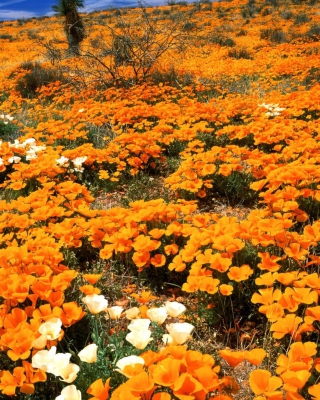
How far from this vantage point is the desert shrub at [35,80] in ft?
34.9

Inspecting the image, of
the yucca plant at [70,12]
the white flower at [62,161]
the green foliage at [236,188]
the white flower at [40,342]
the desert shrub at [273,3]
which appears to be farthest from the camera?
the desert shrub at [273,3]

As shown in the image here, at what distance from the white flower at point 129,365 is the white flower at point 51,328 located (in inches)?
13.9

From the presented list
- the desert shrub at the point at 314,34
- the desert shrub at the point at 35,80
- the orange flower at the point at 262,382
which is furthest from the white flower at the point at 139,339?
the desert shrub at the point at 314,34

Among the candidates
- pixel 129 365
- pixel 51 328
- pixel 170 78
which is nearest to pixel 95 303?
pixel 51 328

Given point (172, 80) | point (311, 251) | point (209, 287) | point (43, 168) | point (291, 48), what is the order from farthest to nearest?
point (291, 48)
point (172, 80)
point (43, 168)
point (311, 251)
point (209, 287)

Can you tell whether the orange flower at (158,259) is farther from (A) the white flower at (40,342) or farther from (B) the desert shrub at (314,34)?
(B) the desert shrub at (314,34)

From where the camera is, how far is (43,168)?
4.09m

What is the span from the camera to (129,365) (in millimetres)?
1452

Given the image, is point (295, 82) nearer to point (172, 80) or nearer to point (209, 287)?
point (172, 80)

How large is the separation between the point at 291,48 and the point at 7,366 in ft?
47.6

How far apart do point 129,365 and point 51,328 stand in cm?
46

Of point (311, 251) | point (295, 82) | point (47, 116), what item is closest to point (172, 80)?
point (295, 82)

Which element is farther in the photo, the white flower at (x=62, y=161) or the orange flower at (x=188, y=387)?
the white flower at (x=62, y=161)

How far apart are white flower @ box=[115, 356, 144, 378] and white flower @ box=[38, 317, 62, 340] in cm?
35
